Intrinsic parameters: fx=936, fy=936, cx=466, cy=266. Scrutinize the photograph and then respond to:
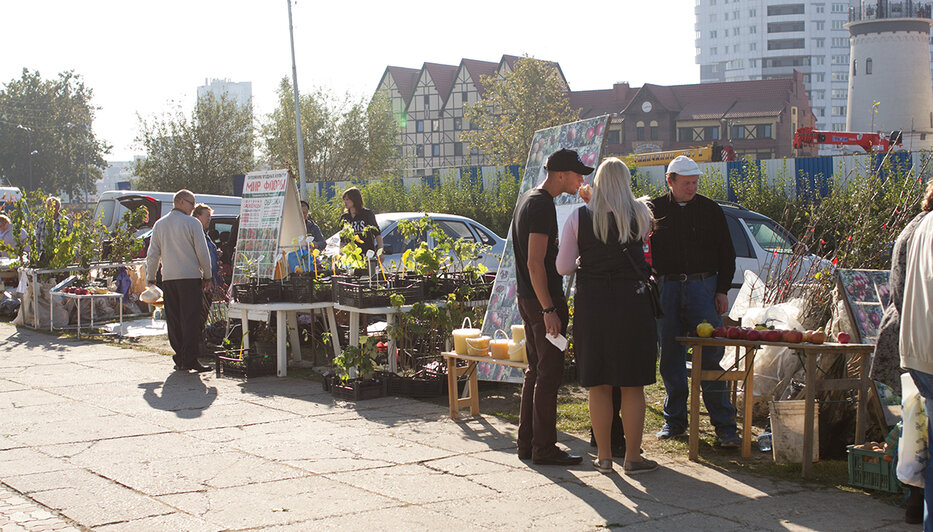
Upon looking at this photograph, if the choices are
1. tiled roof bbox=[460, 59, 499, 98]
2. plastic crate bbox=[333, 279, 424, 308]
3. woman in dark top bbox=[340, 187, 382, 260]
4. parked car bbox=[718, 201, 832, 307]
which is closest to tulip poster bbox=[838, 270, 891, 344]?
plastic crate bbox=[333, 279, 424, 308]

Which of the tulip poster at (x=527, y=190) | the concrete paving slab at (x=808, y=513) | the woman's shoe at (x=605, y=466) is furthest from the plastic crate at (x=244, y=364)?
the concrete paving slab at (x=808, y=513)

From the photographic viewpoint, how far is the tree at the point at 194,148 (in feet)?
135

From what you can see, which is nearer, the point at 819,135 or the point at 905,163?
the point at 905,163

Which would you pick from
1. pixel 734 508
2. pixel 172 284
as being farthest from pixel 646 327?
pixel 172 284

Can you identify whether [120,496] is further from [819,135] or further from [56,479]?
[819,135]

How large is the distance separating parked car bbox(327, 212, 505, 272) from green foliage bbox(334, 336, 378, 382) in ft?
13.2

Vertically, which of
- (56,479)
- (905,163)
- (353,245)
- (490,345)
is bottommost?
(56,479)

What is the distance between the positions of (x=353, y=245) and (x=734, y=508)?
15.9 ft

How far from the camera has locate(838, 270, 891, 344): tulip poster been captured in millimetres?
5770

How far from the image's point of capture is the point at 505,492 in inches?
203

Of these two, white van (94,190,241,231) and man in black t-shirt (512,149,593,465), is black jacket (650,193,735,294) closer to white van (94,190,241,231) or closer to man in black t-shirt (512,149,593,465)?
man in black t-shirt (512,149,593,465)

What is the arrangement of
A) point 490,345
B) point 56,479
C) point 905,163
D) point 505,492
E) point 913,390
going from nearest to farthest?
point 913,390
point 505,492
point 56,479
point 490,345
point 905,163

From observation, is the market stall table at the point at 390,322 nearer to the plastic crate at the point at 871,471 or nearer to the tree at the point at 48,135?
the plastic crate at the point at 871,471

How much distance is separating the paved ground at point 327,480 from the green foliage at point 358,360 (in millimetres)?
268
